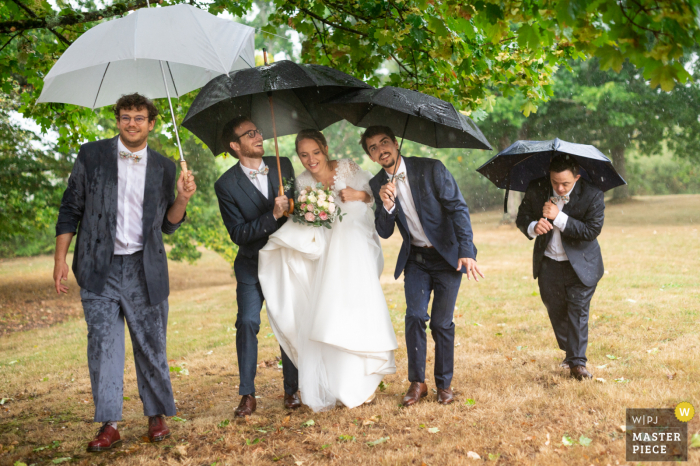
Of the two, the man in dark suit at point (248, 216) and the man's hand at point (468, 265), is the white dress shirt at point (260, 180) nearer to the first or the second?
the man in dark suit at point (248, 216)

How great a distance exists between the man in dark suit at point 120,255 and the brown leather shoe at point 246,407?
0.63 m

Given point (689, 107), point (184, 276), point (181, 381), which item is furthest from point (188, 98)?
point (689, 107)

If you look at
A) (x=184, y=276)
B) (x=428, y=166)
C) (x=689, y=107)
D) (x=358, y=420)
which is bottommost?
(x=184, y=276)

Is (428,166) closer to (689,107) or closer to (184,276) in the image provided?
(184,276)

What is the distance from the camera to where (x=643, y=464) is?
3.48 m

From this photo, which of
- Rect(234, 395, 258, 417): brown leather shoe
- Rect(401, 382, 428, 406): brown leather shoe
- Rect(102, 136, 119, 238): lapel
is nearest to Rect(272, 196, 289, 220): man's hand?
Rect(102, 136, 119, 238): lapel

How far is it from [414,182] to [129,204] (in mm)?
2300

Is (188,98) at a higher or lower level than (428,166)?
higher

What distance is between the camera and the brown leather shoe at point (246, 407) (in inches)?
193

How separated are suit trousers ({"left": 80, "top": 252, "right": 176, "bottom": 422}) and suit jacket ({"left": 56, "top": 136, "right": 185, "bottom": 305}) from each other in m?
0.09

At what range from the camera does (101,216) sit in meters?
4.25

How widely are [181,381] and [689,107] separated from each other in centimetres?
2333

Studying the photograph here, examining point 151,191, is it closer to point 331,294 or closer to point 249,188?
point 249,188
